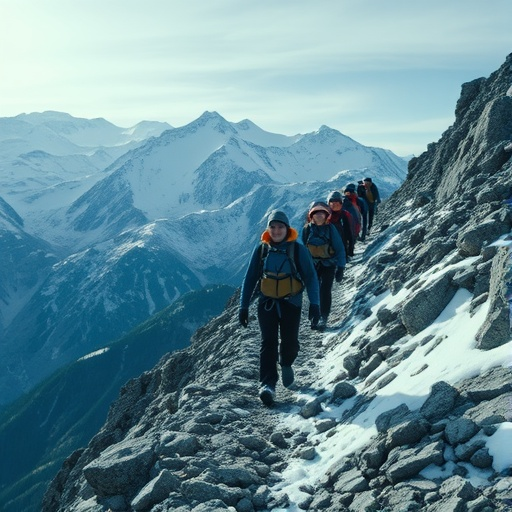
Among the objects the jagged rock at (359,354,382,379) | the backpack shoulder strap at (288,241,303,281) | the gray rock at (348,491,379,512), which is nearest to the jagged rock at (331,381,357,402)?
the jagged rock at (359,354,382,379)

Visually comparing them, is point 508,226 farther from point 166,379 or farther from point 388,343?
point 166,379

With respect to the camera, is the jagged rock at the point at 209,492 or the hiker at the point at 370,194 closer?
the jagged rock at the point at 209,492

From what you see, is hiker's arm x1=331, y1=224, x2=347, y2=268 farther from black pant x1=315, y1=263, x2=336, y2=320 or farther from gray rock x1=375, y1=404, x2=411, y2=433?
gray rock x1=375, y1=404, x2=411, y2=433

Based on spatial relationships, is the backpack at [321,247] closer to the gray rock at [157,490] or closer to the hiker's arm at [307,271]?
the hiker's arm at [307,271]

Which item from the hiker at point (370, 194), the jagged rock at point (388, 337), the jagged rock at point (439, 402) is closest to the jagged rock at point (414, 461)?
the jagged rock at point (439, 402)

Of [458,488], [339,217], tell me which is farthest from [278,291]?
[339,217]

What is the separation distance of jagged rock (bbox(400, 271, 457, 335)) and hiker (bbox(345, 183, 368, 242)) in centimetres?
1344

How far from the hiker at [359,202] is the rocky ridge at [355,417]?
6.64m

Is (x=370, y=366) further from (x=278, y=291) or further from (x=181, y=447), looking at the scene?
(x=181, y=447)

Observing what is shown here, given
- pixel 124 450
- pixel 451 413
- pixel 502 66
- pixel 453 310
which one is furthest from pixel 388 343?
pixel 502 66

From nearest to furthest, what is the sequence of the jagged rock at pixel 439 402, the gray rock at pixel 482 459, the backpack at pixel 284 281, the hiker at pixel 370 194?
the gray rock at pixel 482 459
the jagged rock at pixel 439 402
the backpack at pixel 284 281
the hiker at pixel 370 194

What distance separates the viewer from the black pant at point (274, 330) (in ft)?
38.2

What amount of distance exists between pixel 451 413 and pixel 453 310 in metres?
3.93

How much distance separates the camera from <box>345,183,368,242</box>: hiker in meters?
25.5
